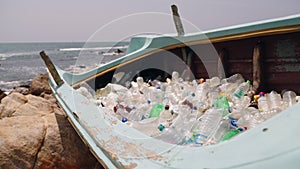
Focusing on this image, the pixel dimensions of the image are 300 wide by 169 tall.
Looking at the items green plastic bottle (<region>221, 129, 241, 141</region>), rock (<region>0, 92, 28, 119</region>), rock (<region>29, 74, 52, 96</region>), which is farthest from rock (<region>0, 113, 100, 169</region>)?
rock (<region>29, 74, 52, 96</region>)

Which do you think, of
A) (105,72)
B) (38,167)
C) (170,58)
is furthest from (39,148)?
(170,58)

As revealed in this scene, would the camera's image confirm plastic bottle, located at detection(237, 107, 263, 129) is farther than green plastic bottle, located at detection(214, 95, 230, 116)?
No

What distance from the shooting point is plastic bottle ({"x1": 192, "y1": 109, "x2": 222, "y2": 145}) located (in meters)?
1.70

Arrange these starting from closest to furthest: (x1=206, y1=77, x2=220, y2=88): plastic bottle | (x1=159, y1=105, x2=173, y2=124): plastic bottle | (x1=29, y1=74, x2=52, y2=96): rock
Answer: (x1=159, y1=105, x2=173, y2=124): plastic bottle < (x1=206, y1=77, x2=220, y2=88): plastic bottle < (x1=29, y1=74, x2=52, y2=96): rock

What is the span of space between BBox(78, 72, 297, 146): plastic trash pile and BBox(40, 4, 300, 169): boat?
0.24 meters

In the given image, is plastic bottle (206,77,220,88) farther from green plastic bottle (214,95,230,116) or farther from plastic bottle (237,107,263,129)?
plastic bottle (237,107,263,129)

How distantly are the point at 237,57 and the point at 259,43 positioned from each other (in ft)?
1.18

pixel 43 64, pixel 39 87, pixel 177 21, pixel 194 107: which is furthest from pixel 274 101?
pixel 43 64

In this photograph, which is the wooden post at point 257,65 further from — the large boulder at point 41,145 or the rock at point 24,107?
the rock at point 24,107

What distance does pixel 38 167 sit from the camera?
280cm

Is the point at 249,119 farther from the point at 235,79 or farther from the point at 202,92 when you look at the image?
the point at 235,79

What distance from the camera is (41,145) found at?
114 inches

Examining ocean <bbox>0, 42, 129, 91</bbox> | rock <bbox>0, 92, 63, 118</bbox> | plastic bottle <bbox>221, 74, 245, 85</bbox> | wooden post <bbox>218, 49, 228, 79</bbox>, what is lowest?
ocean <bbox>0, 42, 129, 91</bbox>

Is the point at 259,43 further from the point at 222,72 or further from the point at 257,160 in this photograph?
the point at 257,160
